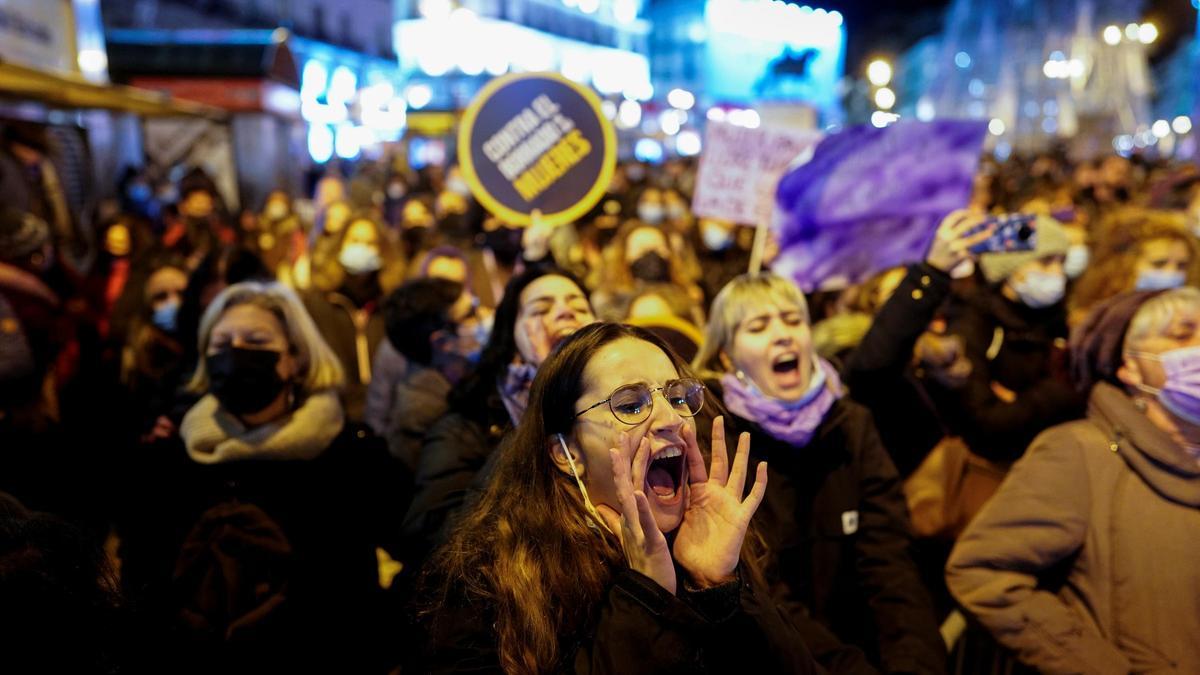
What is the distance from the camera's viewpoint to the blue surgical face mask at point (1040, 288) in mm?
4410

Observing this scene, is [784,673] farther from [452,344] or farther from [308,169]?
[308,169]

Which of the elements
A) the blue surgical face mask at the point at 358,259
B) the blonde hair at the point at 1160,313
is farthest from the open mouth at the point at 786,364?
the blue surgical face mask at the point at 358,259

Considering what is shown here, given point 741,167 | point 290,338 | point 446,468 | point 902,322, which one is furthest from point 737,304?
point 741,167

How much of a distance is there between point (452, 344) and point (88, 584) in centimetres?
247

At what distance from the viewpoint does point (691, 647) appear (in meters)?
1.70

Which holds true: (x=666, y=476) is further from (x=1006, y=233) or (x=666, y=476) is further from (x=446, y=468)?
(x=1006, y=233)

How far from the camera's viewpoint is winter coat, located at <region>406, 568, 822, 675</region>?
1.69 m

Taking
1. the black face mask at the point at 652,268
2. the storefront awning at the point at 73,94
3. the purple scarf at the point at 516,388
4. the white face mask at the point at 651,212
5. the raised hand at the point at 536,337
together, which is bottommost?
the purple scarf at the point at 516,388

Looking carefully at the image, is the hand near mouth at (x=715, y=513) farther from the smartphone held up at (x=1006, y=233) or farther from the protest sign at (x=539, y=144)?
the protest sign at (x=539, y=144)

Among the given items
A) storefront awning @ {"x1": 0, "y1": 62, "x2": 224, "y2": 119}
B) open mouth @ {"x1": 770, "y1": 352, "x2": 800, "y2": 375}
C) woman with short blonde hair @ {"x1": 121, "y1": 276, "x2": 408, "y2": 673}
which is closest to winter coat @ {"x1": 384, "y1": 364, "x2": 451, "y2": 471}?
woman with short blonde hair @ {"x1": 121, "y1": 276, "x2": 408, "y2": 673}

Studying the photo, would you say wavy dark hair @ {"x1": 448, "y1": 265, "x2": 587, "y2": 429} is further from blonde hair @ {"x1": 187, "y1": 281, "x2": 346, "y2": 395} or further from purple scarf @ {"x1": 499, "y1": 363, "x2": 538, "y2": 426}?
blonde hair @ {"x1": 187, "y1": 281, "x2": 346, "y2": 395}

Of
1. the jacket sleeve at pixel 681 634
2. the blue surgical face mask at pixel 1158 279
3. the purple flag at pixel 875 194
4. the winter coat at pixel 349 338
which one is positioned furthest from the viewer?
the winter coat at pixel 349 338

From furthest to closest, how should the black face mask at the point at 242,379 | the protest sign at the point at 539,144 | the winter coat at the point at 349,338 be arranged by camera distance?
the winter coat at the point at 349,338 < the protest sign at the point at 539,144 < the black face mask at the point at 242,379

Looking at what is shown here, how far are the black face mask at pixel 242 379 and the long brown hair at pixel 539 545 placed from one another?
134cm
